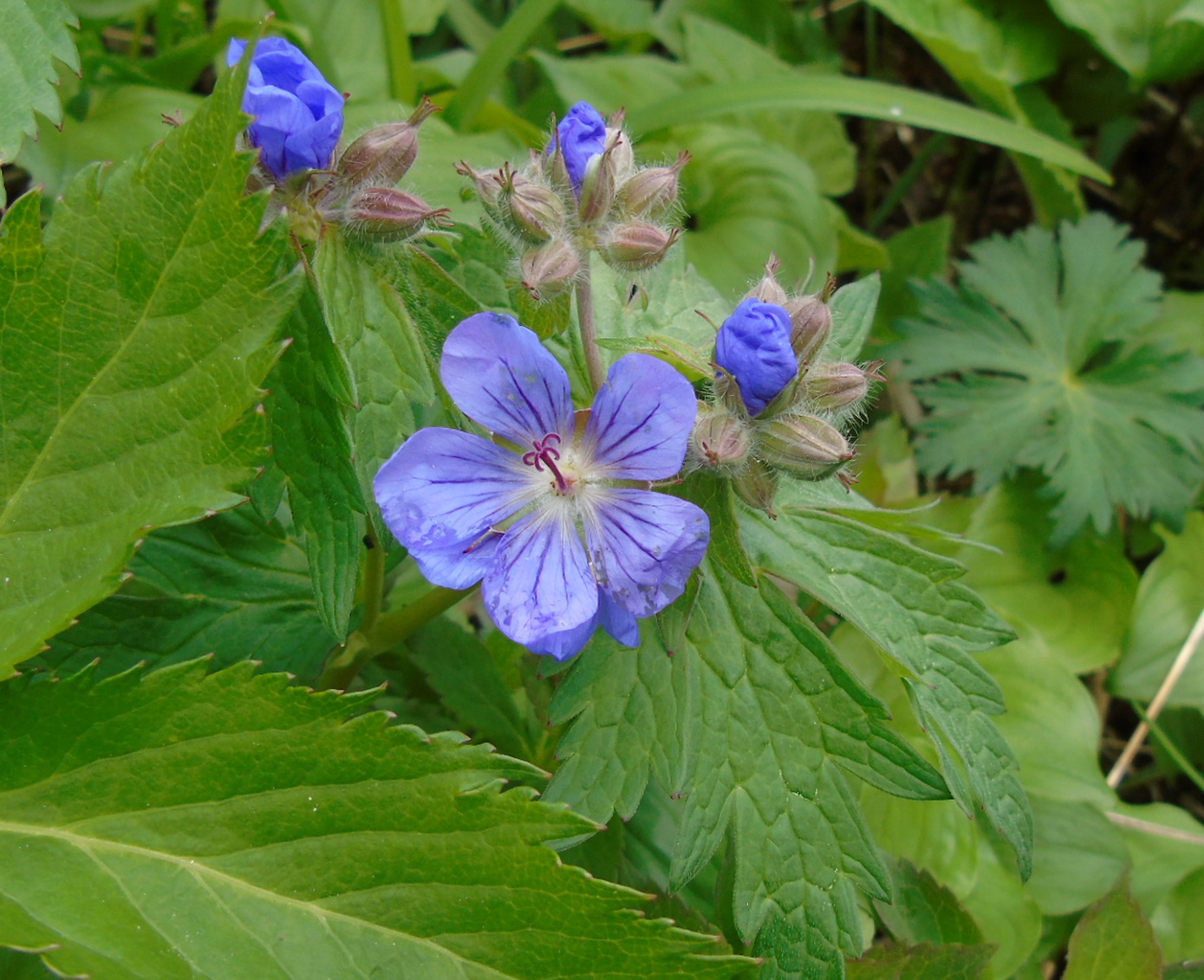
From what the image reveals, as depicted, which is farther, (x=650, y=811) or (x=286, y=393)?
(x=650, y=811)

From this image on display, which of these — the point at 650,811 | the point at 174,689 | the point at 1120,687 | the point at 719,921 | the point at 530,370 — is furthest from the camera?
the point at 1120,687

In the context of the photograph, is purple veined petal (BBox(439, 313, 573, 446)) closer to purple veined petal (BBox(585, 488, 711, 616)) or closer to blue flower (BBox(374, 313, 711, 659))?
blue flower (BBox(374, 313, 711, 659))

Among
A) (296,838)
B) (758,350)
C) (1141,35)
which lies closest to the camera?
(296,838)

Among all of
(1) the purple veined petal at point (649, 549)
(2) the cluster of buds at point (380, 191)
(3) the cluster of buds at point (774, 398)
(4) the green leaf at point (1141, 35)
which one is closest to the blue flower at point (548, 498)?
(1) the purple veined petal at point (649, 549)

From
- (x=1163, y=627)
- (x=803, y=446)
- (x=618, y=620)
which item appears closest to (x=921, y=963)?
(x=618, y=620)

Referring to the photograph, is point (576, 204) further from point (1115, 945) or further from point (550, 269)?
point (1115, 945)

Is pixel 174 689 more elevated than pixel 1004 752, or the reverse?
pixel 174 689

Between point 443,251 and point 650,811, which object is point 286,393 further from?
point 650,811

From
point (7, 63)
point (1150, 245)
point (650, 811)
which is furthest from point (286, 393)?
point (1150, 245)
